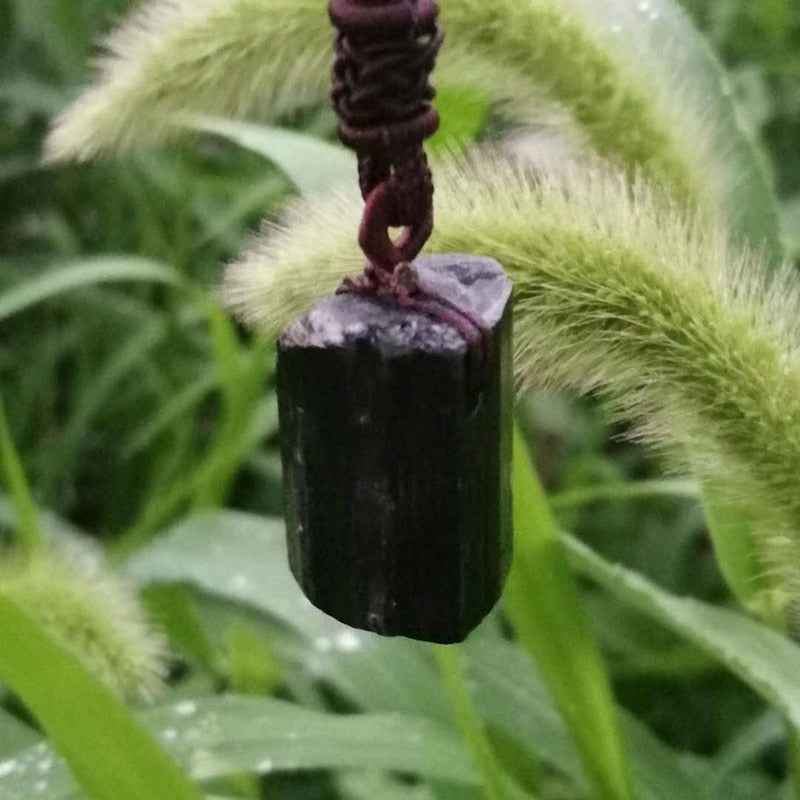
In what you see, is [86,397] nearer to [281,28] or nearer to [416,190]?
[281,28]

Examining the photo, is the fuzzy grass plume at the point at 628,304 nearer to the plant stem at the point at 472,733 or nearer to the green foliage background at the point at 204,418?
the plant stem at the point at 472,733

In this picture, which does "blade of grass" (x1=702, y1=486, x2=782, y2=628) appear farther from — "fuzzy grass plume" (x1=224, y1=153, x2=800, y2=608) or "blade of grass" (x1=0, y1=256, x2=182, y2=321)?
"blade of grass" (x1=0, y1=256, x2=182, y2=321)

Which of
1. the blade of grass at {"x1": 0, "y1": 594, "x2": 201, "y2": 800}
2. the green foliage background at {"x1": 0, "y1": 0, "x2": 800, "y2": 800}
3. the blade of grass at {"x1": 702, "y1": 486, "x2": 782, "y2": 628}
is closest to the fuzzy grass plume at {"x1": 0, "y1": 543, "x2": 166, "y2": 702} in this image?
the blade of grass at {"x1": 0, "y1": 594, "x2": 201, "y2": 800}

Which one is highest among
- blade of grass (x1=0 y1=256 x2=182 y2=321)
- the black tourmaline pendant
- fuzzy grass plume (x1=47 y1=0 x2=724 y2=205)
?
fuzzy grass plume (x1=47 y1=0 x2=724 y2=205)

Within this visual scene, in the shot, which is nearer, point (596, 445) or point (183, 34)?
point (183, 34)

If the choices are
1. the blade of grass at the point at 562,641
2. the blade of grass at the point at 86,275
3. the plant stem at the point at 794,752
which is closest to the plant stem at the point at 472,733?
the blade of grass at the point at 562,641

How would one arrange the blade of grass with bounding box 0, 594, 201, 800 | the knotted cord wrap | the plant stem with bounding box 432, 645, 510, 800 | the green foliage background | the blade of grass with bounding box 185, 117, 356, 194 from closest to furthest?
1. the knotted cord wrap
2. the blade of grass with bounding box 0, 594, 201, 800
3. the plant stem with bounding box 432, 645, 510, 800
4. the blade of grass with bounding box 185, 117, 356, 194
5. the green foliage background

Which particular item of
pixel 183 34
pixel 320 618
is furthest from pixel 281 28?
pixel 320 618
